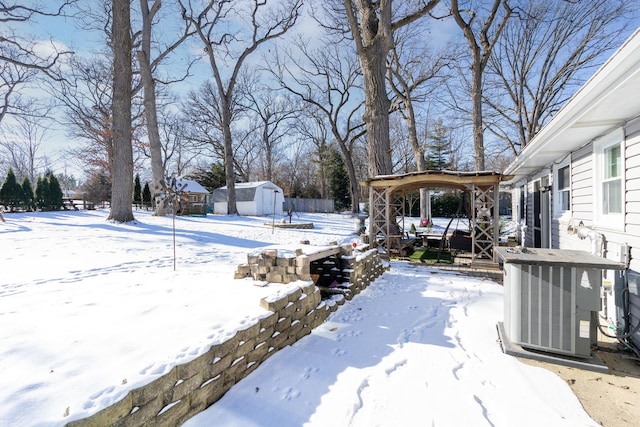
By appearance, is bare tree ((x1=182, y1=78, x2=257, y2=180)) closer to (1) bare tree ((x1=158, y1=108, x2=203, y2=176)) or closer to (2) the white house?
(1) bare tree ((x1=158, y1=108, x2=203, y2=176))

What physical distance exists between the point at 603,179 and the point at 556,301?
2.40m

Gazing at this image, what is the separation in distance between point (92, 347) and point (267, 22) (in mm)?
19123

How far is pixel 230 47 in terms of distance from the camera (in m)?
18.2

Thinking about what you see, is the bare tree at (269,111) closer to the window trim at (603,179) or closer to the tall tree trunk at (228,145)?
the tall tree trunk at (228,145)

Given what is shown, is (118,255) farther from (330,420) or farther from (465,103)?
(465,103)

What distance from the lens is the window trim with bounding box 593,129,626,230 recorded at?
3.49 meters

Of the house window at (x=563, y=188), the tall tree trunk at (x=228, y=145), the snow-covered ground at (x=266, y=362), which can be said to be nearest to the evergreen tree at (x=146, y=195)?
the tall tree trunk at (x=228, y=145)

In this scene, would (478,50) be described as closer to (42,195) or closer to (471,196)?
(471,196)

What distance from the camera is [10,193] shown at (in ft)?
64.8

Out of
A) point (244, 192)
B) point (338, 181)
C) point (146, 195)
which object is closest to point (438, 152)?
point (338, 181)

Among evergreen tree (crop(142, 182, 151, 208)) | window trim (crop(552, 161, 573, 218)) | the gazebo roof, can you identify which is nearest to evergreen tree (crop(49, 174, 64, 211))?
evergreen tree (crop(142, 182, 151, 208))

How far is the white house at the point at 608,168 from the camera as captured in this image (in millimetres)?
2745

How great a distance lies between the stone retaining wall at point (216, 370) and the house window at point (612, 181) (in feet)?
12.7

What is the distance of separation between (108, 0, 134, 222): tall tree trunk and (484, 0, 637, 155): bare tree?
15216 mm
